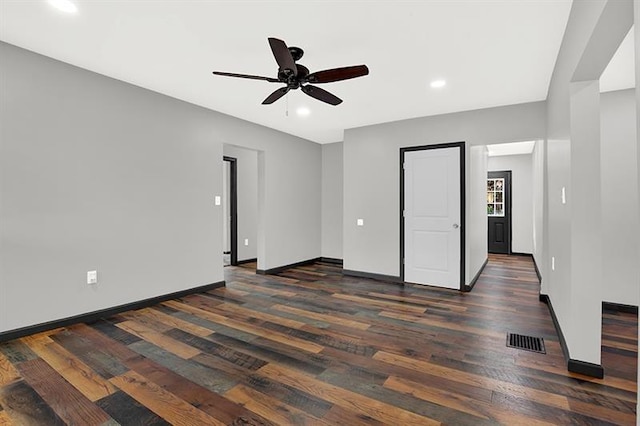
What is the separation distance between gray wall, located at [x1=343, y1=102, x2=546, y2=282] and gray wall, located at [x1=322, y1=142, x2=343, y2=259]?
1135mm

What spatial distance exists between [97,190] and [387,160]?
13.4ft

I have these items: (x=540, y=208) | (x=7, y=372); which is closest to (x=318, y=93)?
(x=7, y=372)

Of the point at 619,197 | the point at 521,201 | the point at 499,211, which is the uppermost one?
the point at 521,201

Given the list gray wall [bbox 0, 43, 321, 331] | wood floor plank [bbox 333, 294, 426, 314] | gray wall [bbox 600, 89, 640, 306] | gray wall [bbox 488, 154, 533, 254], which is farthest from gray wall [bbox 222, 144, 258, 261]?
gray wall [bbox 488, 154, 533, 254]

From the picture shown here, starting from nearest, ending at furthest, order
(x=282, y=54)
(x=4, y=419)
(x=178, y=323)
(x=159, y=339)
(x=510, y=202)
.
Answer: (x=4, y=419)
(x=282, y=54)
(x=159, y=339)
(x=178, y=323)
(x=510, y=202)

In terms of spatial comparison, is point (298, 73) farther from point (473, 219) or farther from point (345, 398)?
point (473, 219)

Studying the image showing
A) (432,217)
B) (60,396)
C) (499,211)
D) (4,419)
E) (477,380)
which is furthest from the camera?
(499,211)

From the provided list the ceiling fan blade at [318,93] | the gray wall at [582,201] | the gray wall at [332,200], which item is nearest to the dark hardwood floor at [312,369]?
the gray wall at [582,201]

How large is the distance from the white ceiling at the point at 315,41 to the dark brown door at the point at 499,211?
4.67 metres

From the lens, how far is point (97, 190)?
3418 millimetres

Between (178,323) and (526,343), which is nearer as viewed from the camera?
(526,343)

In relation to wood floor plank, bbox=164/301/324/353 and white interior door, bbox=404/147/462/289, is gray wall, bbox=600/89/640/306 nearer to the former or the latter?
white interior door, bbox=404/147/462/289

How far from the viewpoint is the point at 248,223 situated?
695 centimetres

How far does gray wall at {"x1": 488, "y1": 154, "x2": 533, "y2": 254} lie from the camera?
7.80m
